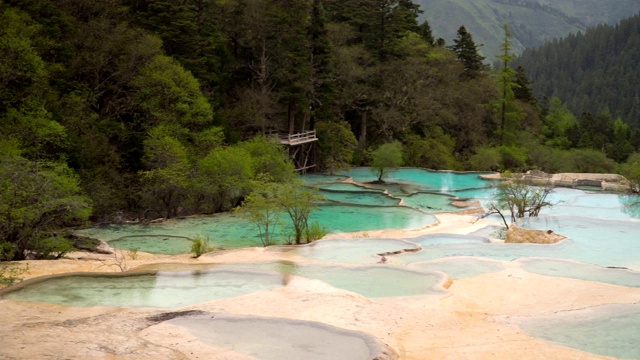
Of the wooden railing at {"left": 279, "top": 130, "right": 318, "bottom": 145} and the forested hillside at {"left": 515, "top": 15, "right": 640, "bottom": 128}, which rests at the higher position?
the forested hillside at {"left": 515, "top": 15, "right": 640, "bottom": 128}

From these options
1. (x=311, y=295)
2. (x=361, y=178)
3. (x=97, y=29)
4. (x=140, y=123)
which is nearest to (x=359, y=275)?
(x=311, y=295)

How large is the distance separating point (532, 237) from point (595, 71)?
111847 millimetres

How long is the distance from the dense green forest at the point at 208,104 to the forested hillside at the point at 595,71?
62888 millimetres

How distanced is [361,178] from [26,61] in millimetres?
19257

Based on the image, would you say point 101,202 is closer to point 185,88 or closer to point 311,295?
point 185,88

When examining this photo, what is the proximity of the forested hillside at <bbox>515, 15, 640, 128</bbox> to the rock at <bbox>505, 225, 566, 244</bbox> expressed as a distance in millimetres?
87022

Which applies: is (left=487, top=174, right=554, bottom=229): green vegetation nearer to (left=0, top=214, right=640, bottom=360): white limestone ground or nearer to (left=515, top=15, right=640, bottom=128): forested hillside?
(left=0, top=214, right=640, bottom=360): white limestone ground

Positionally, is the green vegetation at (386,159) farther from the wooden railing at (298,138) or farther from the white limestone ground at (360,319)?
the white limestone ground at (360,319)

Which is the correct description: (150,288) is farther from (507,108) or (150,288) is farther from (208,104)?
(507,108)

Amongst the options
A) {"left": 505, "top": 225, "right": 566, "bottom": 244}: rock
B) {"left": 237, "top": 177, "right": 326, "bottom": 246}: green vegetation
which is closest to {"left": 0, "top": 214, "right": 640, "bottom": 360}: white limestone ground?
{"left": 505, "top": 225, "right": 566, "bottom": 244}: rock

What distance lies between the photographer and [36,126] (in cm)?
1952

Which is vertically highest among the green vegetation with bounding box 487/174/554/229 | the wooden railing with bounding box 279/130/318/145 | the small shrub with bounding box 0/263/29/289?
the wooden railing with bounding box 279/130/318/145

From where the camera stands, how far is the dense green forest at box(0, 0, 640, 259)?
19875 millimetres

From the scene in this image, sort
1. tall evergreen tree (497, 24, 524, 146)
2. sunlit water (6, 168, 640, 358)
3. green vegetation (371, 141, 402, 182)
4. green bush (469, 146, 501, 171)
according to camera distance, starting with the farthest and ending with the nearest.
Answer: tall evergreen tree (497, 24, 524, 146) < green bush (469, 146, 501, 171) < green vegetation (371, 141, 402, 182) < sunlit water (6, 168, 640, 358)
